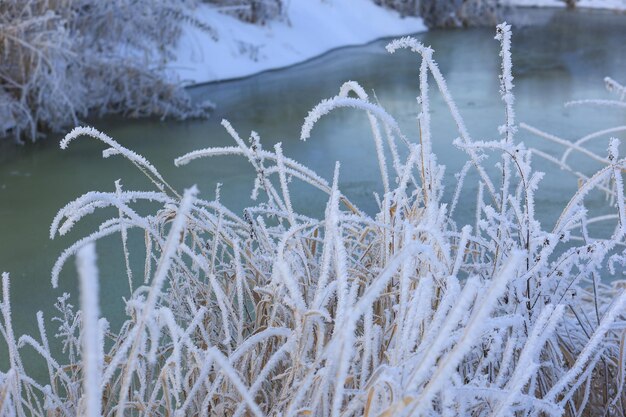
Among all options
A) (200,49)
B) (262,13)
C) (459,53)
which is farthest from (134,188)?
(459,53)

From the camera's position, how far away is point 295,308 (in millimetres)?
846

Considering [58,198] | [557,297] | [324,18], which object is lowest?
[58,198]

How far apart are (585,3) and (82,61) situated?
931cm

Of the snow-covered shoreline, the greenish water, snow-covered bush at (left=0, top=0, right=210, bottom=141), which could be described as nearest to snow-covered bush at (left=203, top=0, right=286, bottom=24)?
the snow-covered shoreline

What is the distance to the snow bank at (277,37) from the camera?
19.0ft

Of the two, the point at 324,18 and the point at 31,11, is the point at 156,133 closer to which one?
the point at 31,11

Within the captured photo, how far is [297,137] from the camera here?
4176 mm

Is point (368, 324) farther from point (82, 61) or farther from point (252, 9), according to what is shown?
point (252, 9)

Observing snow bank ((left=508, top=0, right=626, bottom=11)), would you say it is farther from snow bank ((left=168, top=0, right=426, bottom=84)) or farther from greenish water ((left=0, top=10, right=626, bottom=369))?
greenish water ((left=0, top=10, right=626, bottom=369))

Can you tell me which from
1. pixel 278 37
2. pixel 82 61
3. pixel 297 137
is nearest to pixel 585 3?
pixel 278 37

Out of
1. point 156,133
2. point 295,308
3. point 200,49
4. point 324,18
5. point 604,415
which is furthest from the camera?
point 324,18

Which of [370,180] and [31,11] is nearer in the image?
[370,180]

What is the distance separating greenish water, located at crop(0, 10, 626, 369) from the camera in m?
2.63

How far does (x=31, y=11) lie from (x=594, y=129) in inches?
121
